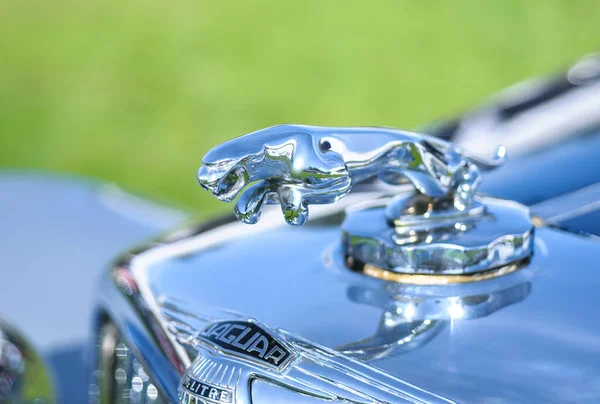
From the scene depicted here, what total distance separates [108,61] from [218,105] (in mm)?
1525

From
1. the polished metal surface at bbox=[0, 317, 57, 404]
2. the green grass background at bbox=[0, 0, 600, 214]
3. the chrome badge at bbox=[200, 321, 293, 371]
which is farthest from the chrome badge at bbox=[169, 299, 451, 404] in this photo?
the green grass background at bbox=[0, 0, 600, 214]

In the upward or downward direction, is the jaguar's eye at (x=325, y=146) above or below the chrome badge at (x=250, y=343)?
above

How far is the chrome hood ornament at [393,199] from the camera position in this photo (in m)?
1.01

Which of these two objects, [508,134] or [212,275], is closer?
[212,275]

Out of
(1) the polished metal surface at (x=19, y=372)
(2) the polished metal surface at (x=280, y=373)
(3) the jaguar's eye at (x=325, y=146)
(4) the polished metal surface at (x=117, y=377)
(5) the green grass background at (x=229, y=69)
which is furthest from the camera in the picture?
(5) the green grass background at (x=229, y=69)

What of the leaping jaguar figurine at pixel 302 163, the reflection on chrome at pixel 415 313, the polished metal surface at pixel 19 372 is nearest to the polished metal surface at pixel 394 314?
the reflection on chrome at pixel 415 313

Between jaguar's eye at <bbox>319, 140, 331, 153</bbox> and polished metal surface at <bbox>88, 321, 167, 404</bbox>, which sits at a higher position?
jaguar's eye at <bbox>319, 140, 331, 153</bbox>

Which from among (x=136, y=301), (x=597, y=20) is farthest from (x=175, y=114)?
(x=136, y=301)

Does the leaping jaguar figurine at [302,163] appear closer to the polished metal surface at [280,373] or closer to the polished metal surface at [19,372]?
the polished metal surface at [280,373]

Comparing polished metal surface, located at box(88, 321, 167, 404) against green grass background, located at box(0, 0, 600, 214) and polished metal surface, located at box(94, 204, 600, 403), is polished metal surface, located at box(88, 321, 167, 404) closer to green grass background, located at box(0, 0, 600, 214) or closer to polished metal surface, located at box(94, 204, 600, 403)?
polished metal surface, located at box(94, 204, 600, 403)

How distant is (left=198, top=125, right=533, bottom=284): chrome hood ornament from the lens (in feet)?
3.31

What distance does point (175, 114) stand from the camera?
6.44m

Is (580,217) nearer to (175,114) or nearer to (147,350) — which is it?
(147,350)

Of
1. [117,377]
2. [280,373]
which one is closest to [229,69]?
[117,377]
